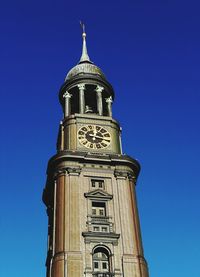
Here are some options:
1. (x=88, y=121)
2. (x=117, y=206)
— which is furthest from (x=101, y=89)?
(x=117, y=206)

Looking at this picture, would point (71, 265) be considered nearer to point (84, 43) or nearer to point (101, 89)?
point (101, 89)

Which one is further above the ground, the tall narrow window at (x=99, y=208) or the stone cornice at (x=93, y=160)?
the stone cornice at (x=93, y=160)

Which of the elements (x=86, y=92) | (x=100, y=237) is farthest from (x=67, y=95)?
(x=100, y=237)

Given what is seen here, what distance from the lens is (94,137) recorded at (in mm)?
54781

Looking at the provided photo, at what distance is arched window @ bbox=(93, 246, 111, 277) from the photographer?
144ft

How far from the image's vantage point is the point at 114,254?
45.5 meters

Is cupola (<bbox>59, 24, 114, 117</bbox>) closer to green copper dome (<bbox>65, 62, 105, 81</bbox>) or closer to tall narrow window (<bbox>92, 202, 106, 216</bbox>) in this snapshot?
green copper dome (<bbox>65, 62, 105, 81</bbox>)

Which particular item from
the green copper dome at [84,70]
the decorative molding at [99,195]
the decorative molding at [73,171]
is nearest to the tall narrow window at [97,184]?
the decorative molding at [99,195]

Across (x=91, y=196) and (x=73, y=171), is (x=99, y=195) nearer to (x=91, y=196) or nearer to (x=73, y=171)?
(x=91, y=196)

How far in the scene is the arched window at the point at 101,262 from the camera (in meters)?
43.9

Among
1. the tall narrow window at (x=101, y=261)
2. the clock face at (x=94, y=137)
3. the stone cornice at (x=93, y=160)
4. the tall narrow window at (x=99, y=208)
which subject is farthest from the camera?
the clock face at (x=94, y=137)

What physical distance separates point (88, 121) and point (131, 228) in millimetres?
13856

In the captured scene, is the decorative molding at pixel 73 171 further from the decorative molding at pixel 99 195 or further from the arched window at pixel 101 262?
the arched window at pixel 101 262

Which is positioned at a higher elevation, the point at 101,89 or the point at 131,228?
the point at 101,89
